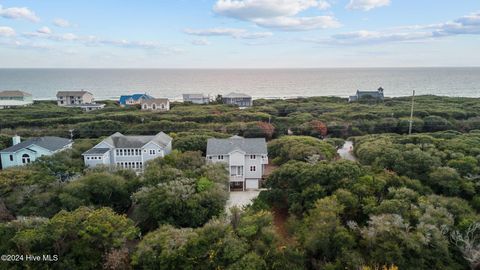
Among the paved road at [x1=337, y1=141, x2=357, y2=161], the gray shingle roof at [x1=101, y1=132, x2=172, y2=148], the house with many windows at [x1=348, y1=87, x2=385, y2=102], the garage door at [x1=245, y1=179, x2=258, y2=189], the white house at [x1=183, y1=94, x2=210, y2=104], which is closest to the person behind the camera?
the garage door at [x1=245, y1=179, x2=258, y2=189]

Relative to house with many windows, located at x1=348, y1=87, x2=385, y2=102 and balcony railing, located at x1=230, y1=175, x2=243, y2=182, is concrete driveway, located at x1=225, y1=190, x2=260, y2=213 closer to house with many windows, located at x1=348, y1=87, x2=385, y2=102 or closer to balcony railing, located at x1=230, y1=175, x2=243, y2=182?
balcony railing, located at x1=230, y1=175, x2=243, y2=182

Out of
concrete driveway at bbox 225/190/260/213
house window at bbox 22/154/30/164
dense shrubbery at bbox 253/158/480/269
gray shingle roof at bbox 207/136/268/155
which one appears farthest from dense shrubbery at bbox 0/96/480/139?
dense shrubbery at bbox 253/158/480/269

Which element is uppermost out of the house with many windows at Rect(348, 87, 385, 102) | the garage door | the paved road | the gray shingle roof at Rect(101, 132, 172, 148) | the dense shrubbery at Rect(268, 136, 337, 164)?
the house with many windows at Rect(348, 87, 385, 102)

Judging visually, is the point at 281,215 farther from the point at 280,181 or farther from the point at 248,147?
the point at 248,147

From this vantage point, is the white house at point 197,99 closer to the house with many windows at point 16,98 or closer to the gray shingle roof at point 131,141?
the house with many windows at point 16,98

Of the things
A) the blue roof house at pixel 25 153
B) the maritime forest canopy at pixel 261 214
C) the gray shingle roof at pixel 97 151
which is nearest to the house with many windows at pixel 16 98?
the blue roof house at pixel 25 153

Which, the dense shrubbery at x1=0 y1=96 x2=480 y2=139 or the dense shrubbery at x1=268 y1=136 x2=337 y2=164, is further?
the dense shrubbery at x1=0 y1=96 x2=480 y2=139

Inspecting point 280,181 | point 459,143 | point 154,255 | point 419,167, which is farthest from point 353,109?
point 154,255

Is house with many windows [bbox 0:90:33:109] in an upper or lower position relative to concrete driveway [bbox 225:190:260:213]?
upper

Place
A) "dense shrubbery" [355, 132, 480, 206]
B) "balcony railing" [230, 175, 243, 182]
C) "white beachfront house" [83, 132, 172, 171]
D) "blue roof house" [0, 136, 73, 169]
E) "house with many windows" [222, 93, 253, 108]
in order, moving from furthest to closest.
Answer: "house with many windows" [222, 93, 253, 108], "white beachfront house" [83, 132, 172, 171], "blue roof house" [0, 136, 73, 169], "balcony railing" [230, 175, 243, 182], "dense shrubbery" [355, 132, 480, 206]
